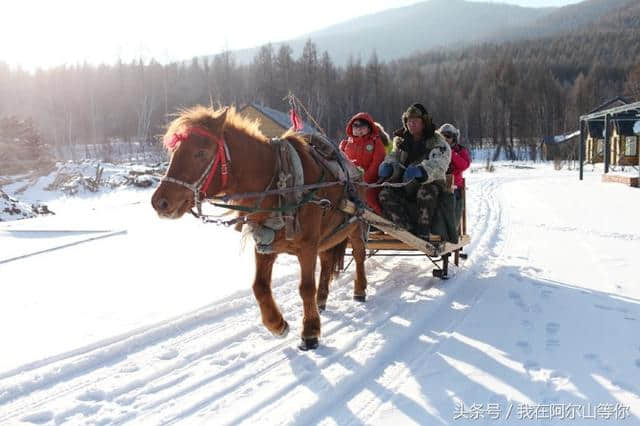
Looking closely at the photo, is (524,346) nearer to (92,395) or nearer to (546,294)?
(546,294)

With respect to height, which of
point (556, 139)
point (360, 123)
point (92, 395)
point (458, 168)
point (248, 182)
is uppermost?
point (360, 123)

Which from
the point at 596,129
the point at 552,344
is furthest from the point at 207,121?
the point at 596,129

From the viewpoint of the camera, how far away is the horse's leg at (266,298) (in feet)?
13.7

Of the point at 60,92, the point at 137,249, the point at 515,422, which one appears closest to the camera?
the point at 515,422

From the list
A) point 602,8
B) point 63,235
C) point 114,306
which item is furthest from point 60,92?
point 602,8

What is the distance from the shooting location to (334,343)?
14.1 feet

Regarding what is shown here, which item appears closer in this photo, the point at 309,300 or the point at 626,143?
the point at 309,300

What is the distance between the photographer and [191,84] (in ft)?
223

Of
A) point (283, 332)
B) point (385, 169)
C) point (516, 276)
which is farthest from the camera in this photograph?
point (516, 276)

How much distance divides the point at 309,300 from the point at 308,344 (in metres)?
0.37

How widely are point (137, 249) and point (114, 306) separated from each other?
11.4 ft

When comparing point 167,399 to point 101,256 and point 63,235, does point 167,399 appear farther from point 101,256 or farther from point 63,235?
point 63,235

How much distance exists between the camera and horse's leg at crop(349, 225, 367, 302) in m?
5.55

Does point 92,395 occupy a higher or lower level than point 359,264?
lower
